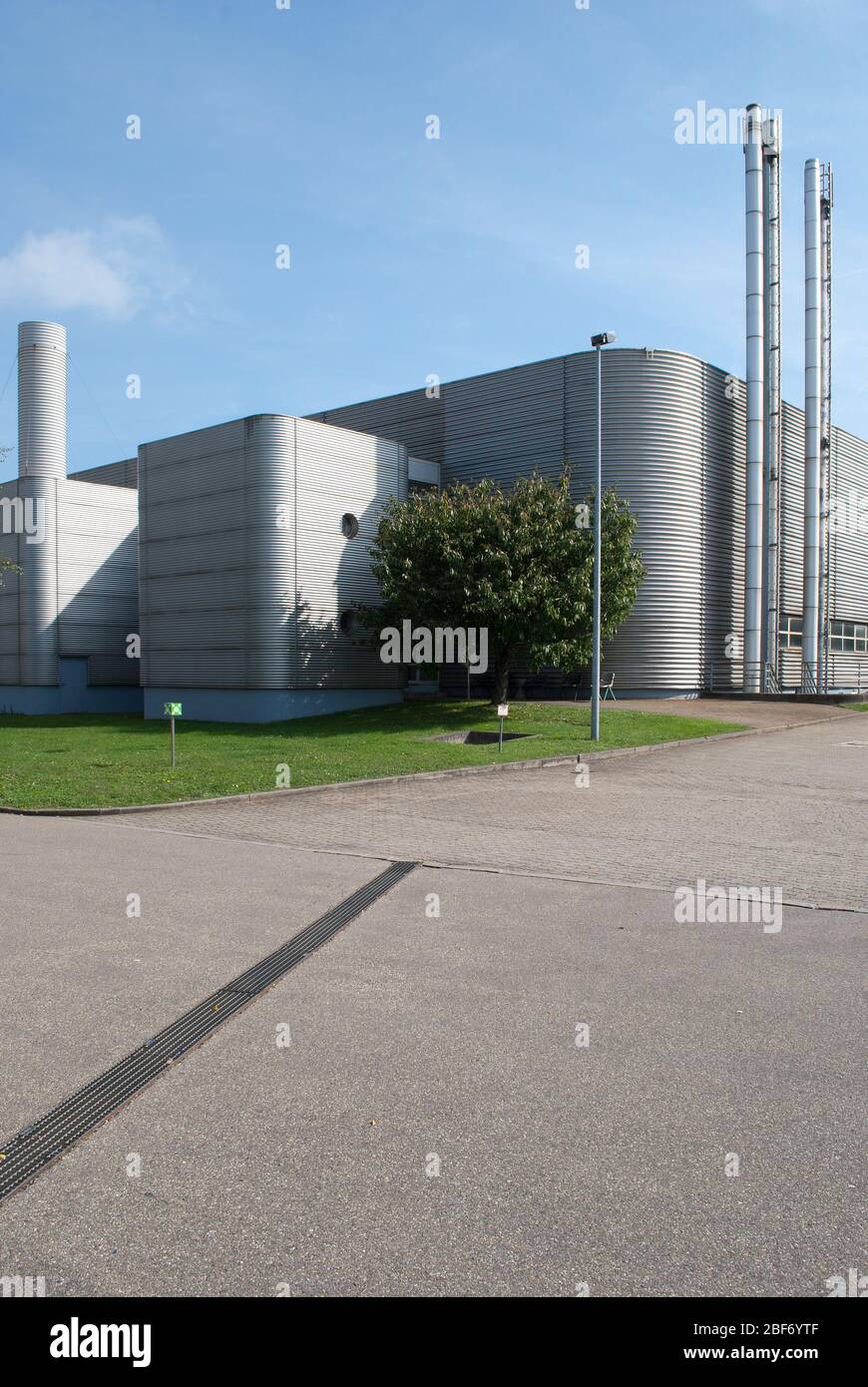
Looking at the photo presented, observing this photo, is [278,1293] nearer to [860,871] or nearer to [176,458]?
[860,871]

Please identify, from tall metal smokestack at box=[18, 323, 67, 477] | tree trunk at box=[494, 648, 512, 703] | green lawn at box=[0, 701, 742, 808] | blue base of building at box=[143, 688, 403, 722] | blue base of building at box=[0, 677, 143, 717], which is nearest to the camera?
green lawn at box=[0, 701, 742, 808]

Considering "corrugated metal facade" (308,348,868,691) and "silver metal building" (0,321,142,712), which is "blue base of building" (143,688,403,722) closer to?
"silver metal building" (0,321,142,712)

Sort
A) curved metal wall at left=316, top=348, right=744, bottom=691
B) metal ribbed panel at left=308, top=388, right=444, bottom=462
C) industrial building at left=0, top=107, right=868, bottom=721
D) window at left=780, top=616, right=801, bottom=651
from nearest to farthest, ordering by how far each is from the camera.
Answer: industrial building at left=0, top=107, right=868, bottom=721 < curved metal wall at left=316, top=348, right=744, bottom=691 < metal ribbed panel at left=308, top=388, right=444, bottom=462 < window at left=780, top=616, right=801, bottom=651

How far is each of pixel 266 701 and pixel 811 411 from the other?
24.1 metres

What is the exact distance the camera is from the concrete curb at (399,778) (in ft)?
41.7

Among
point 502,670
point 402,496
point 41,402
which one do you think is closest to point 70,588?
point 41,402

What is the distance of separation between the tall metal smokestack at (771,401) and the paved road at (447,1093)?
28717 millimetres

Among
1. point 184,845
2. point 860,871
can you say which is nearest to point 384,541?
point 184,845

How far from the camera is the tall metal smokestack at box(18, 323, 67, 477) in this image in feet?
125

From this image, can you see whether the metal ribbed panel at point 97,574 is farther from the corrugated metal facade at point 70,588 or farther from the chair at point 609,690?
the chair at point 609,690

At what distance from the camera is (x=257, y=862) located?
368 inches

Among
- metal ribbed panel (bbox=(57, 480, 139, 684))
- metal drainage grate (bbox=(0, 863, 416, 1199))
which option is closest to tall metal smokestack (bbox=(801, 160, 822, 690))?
metal ribbed panel (bbox=(57, 480, 139, 684))

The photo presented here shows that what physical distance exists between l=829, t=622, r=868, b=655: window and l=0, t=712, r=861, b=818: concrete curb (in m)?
20.3

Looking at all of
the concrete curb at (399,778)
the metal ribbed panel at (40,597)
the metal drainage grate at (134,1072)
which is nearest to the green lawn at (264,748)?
the concrete curb at (399,778)
